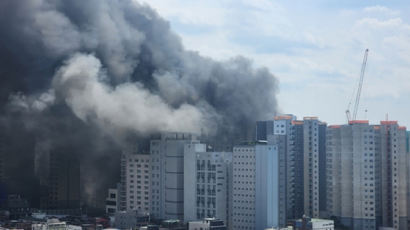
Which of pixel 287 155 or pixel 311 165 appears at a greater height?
pixel 287 155

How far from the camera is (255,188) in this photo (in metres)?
33.9

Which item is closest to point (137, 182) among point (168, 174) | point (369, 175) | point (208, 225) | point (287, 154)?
point (168, 174)

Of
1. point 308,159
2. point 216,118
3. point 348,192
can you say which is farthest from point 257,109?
point 348,192

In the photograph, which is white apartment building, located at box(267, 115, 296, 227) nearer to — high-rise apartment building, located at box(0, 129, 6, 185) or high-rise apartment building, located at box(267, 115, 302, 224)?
high-rise apartment building, located at box(267, 115, 302, 224)

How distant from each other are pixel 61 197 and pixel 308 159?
14.1m

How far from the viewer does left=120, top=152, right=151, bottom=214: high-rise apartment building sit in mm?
39000

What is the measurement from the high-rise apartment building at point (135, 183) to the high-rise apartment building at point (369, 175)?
8830mm

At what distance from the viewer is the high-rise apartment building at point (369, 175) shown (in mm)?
36219

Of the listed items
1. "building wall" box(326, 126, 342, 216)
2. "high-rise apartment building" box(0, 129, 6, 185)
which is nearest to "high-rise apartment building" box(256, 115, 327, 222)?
"building wall" box(326, 126, 342, 216)

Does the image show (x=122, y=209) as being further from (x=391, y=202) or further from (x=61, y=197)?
(x=391, y=202)

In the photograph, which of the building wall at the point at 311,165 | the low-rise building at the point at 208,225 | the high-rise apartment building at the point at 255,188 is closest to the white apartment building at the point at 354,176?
the building wall at the point at 311,165

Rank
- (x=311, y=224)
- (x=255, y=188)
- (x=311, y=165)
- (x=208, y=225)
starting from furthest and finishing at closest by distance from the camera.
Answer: (x=311, y=165)
(x=255, y=188)
(x=311, y=224)
(x=208, y=225)

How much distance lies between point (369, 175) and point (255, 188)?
584 centimetres

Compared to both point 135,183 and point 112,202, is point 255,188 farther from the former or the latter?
point 112,202
